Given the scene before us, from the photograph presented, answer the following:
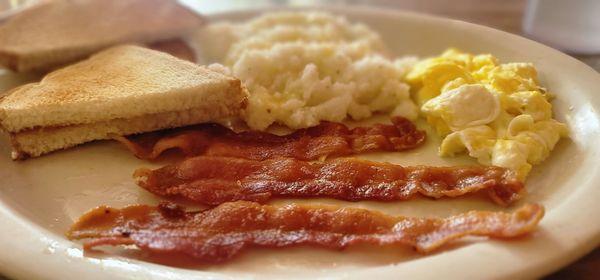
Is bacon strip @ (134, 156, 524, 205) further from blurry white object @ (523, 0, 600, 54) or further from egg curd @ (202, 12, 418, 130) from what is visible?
blurry white object @ (523, 0, 600, 54)

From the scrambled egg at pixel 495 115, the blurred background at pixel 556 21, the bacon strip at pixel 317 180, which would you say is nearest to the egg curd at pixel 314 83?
the scrambled egg at pixel 495 115

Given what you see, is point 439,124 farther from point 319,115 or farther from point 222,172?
point 222,172

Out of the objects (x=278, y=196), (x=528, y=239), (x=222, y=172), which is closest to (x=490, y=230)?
(x=528, y=239)

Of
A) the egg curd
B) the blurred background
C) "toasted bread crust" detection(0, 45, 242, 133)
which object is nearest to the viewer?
"toasted bread crust" detection(0, 45, 242, 133)

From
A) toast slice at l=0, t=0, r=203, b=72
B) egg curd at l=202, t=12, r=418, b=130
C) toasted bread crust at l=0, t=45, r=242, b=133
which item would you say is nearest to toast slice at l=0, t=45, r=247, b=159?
toasted bread crust at l=0, t=45, r=242, b=133

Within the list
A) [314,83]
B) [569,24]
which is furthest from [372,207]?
[569,24]
